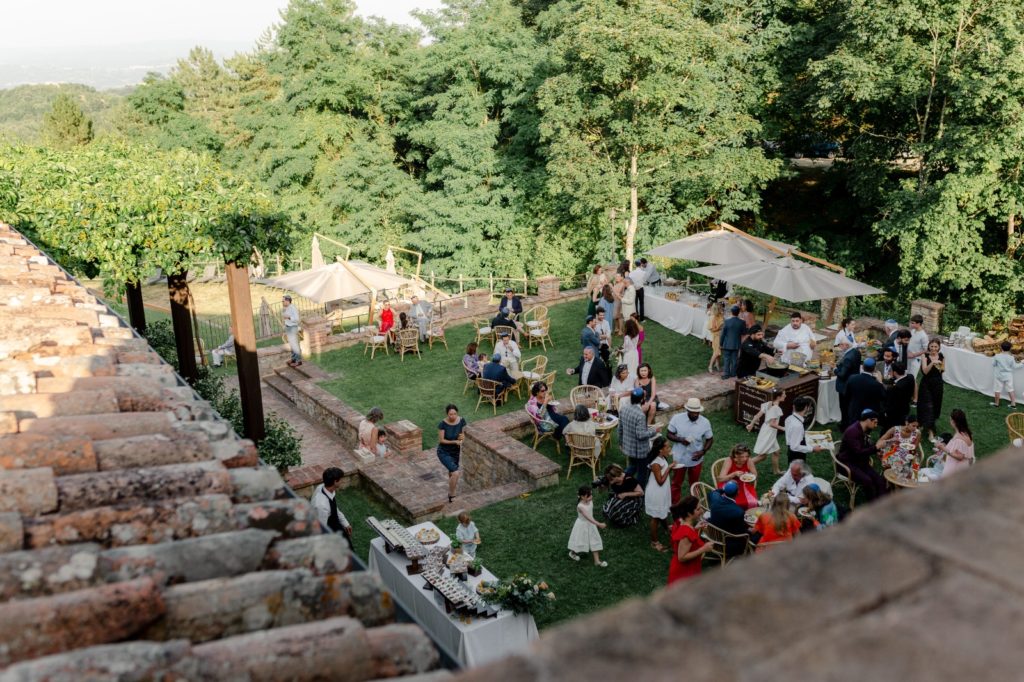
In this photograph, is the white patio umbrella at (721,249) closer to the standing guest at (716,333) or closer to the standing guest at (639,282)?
the standing guest at (639,282)

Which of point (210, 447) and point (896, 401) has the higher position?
point (210, 447)

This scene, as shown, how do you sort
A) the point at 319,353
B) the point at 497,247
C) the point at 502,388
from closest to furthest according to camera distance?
the point at 502,388 → the point at 319,353 → the point at 497,247

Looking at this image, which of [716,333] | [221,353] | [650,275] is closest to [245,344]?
[716,333]

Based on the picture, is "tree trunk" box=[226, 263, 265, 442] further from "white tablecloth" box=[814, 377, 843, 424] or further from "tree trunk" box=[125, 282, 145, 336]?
"white tablecloth" box=[814, 377, 843, 424]

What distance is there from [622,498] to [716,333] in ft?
21.3

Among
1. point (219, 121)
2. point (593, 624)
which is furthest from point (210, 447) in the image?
point (219, 121)

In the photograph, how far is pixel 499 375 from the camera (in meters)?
13.7

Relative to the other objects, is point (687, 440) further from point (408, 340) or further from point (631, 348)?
point (408, 340)

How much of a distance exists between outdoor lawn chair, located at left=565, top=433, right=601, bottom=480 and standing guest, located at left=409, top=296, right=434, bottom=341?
6.79 meters

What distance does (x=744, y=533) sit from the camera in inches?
333

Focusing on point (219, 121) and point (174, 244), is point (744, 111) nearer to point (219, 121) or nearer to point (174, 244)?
point (174, 244)

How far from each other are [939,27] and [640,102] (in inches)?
298

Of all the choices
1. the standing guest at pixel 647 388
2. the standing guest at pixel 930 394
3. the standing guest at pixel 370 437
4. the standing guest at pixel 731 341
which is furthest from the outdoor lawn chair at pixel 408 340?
the standing guest at pixel 930 394

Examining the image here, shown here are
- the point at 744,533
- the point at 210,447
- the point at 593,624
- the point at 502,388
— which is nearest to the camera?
the point at 593,624
